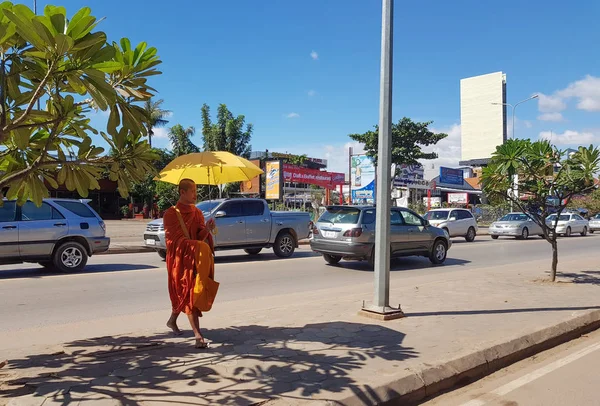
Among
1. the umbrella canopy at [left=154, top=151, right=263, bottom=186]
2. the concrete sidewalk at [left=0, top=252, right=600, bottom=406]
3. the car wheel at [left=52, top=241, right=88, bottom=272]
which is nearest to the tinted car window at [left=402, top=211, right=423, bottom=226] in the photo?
the concrete sidewalk at [left=0, top=252, right=600, bottom=406]

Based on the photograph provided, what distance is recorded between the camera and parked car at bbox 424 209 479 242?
80.3 feet

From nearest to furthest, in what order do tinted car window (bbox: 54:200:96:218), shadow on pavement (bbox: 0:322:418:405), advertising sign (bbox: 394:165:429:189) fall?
shadow on pavement (bbox: 0:322:418:405)
tinted car window (bbox: 54:200:96:218)
advertising sign (bbox: 394:165:429:189)

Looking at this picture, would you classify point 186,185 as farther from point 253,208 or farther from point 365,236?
point 253,208

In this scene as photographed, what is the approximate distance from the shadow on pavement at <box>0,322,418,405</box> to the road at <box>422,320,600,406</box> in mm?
668

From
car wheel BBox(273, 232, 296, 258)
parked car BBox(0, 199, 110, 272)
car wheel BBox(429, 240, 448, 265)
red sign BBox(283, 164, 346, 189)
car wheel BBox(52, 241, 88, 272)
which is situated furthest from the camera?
red sign BBox(283, 164, 346, 189)

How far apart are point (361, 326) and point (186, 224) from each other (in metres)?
2.45

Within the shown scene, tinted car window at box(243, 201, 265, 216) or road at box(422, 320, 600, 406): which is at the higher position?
tinted car window at box(243, 201, 265, 216)

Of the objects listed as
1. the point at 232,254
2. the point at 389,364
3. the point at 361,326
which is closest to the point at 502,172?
the point at 361,326

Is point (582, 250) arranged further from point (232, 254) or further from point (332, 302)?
point (332, 302)

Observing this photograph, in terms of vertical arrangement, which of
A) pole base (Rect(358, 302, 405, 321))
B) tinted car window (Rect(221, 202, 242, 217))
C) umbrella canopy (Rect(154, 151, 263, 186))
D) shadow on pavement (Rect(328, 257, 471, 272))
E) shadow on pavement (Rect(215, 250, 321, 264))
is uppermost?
umbrella canopy (Rect(154, 151, 263, 186))

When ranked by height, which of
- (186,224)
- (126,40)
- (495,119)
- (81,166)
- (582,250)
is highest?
(495,119)

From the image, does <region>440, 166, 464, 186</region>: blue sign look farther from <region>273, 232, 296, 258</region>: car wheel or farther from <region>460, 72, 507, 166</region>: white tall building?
<region>273, 232, 296, 258</region>: car wheel

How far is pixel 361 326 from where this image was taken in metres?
6.03

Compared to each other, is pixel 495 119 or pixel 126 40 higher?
pixel 495 119
